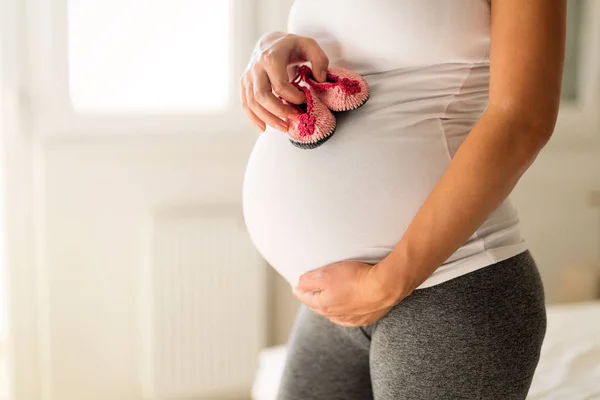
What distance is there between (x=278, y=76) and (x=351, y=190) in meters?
0.16

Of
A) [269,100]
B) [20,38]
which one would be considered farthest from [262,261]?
[269,100]

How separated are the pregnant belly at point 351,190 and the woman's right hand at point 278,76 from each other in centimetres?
5

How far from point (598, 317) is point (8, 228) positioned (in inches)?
62.0

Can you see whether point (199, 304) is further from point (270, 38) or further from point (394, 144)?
point (394, 144)

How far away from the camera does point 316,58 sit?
0.83m

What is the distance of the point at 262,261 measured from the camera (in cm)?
209

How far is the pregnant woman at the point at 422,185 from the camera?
2.27ft

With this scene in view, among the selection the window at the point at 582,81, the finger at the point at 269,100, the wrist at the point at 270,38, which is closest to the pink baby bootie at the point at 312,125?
the finger at the point at 269,100

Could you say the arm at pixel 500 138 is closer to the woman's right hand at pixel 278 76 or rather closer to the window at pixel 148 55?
the woman's right hand at pixel 278 76

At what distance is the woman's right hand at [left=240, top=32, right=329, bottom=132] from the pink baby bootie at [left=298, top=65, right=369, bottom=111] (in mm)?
15

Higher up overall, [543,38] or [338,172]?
[543,38]

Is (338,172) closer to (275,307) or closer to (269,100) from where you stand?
(269,100)

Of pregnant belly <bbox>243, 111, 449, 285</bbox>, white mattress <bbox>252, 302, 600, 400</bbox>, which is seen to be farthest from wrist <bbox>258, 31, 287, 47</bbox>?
white mattress <bbox>252, 302, 600, 400</bbox>

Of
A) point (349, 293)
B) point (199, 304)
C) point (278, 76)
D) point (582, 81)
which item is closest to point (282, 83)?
point (278, 76)
